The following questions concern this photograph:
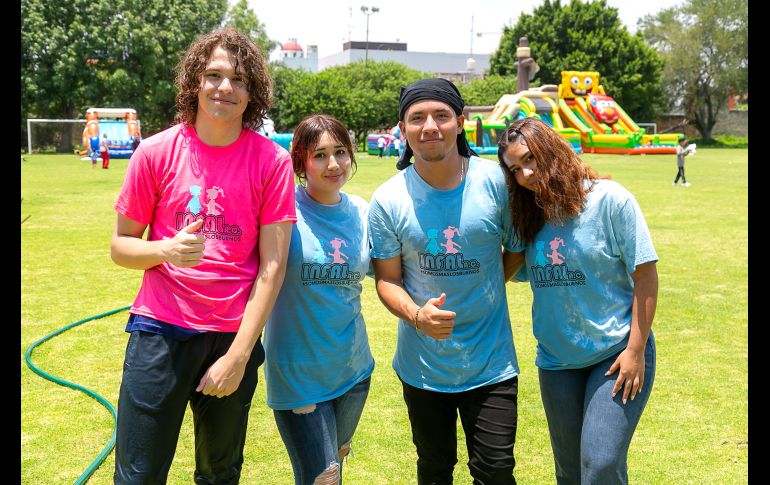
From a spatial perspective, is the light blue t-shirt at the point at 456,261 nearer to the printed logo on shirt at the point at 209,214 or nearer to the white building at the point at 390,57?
the printed logo on shirt at the point at 209,214

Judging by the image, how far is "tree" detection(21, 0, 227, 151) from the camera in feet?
155

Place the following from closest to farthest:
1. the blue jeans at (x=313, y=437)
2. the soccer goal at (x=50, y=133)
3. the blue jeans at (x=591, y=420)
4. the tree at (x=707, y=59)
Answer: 1. the blue jeans at (x=591, y=420)
2. the blue jeans at (x=313, y=437)
3. the soccer goal at (x=50, y=133)
4. the tree at (x=707, y=59)

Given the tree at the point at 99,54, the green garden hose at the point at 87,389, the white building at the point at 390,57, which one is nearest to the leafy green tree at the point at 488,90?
the tree at the point at 99,54

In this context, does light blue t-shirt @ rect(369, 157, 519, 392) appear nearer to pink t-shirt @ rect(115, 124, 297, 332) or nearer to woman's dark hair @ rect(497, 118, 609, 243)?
woman's dark hair @ rect(497, 118, 609, 243)

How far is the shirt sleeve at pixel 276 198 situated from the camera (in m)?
2.83

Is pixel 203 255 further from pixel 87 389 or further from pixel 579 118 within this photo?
pixel 579 118

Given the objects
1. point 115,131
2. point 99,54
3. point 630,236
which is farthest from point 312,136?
point 99,54

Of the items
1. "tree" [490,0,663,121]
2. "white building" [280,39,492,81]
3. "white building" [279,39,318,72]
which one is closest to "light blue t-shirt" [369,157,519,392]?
"tree" [490,0,663,121]

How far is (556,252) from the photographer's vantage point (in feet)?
10.3

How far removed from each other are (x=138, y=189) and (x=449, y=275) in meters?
1.31

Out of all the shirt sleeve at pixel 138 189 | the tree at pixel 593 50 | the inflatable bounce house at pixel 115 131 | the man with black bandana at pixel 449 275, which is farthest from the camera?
the tree at pixel 593 50

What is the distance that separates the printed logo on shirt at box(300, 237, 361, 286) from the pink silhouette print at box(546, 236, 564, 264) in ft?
2.79
